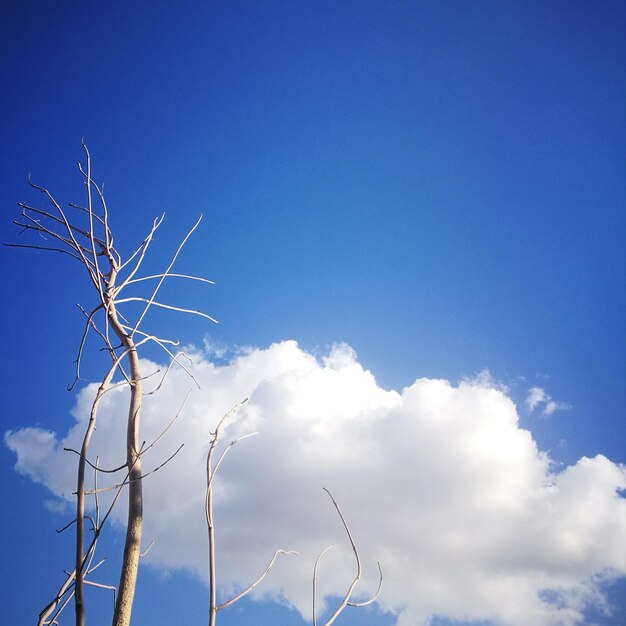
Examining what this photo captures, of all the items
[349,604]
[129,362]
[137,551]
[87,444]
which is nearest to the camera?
[87,444]

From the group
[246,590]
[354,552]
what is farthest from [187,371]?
[354,552]

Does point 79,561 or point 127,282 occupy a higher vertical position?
point 127,282

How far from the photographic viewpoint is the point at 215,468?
1655mm

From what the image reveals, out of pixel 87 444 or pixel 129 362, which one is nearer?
pixel 87 444

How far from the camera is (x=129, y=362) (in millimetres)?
1818

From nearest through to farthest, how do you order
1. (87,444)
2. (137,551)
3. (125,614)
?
(87,444), (125,614), (137,551)

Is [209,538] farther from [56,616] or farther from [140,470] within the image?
[56,616]

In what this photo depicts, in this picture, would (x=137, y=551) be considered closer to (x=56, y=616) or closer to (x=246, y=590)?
(x=56, y=616)

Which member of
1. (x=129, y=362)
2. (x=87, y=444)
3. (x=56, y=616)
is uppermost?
(x=129, y=362)

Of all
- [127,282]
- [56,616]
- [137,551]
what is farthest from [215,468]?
[127,282]

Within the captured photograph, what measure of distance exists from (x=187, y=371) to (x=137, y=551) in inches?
28.1

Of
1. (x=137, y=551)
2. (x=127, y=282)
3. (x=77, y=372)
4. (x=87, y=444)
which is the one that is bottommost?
(x=137, y=551)

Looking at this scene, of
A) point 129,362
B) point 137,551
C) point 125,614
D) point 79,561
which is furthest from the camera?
point 129,362

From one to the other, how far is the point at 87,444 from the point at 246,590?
0.86 m
